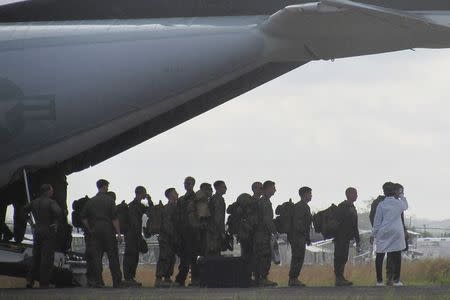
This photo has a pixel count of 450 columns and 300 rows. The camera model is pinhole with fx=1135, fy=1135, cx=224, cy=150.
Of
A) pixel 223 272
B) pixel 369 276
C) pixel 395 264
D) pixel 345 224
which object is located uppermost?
pixel 345 224

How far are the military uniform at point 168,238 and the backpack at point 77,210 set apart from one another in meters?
1.56

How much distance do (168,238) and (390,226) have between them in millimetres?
3910

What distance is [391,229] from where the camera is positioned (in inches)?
754

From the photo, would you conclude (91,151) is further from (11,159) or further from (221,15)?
(221,15)

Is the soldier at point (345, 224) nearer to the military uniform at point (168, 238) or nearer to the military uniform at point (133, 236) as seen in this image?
the military uniform at point (168, 238)

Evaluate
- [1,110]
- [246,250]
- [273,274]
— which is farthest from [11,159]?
[273,274]

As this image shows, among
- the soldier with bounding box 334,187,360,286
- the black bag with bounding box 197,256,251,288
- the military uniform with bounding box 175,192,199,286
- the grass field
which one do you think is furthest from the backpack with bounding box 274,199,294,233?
the grass field

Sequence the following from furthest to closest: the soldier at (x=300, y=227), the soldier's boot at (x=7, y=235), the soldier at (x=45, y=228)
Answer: the soldier's boot at (x=7, y=235), the soldier at (x=300, y=227), the soldier at (x=45, y=228)

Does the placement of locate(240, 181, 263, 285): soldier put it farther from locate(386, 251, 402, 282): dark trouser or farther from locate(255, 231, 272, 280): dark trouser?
locate(386, 251, 402, 282): dark trouser

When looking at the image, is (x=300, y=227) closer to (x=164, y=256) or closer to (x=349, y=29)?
(x=164, y=256)

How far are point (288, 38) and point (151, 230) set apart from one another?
4.19 metres

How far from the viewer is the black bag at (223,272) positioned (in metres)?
18.8

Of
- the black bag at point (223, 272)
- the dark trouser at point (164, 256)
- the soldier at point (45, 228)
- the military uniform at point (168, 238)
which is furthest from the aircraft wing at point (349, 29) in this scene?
the soldier at point (45, 228)

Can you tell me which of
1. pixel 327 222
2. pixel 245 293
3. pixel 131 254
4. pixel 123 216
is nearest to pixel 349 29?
pixel 327 222
